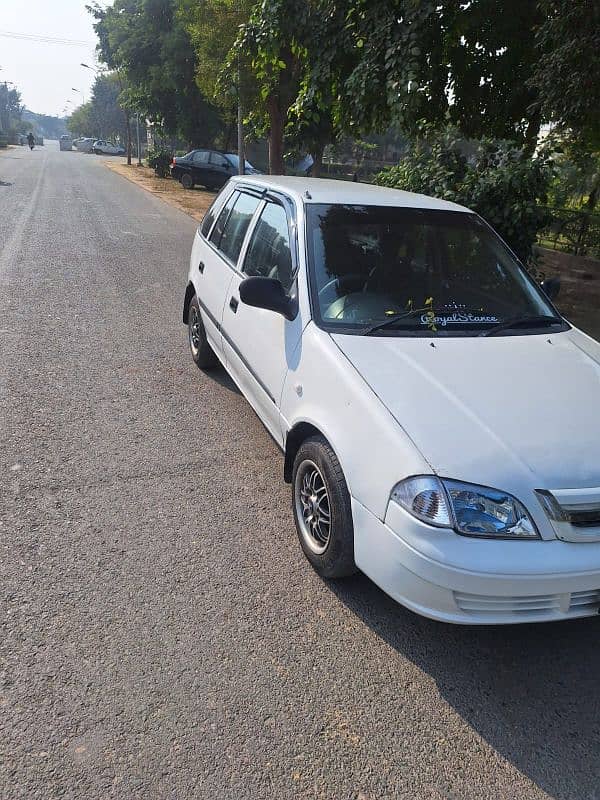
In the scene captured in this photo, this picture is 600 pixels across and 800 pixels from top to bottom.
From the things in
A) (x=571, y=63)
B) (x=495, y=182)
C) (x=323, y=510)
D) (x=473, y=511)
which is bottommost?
(x=323, y=510)

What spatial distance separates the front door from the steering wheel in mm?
214

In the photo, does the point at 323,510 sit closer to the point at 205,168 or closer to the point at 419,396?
the point at 419,396

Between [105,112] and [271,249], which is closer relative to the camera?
[271,249]

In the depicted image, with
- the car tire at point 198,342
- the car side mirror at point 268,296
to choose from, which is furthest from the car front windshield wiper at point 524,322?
the car tire at point 198,342

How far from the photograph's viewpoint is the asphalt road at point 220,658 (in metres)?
2.16

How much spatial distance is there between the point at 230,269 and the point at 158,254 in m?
7.42

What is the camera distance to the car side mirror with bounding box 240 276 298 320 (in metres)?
3.44

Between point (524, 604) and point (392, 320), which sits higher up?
point (392, 320)

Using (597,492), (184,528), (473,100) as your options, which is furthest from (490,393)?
(473,100)

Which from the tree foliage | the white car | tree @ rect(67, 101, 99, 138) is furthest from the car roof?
tree @ rect(67, 101, 99, 138)

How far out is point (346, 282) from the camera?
357cm

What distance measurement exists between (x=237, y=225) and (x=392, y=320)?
6.28 feet

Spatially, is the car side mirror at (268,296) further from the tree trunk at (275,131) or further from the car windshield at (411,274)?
the tree trunk at (275,131)

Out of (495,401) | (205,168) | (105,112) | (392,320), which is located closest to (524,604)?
(495,401)
